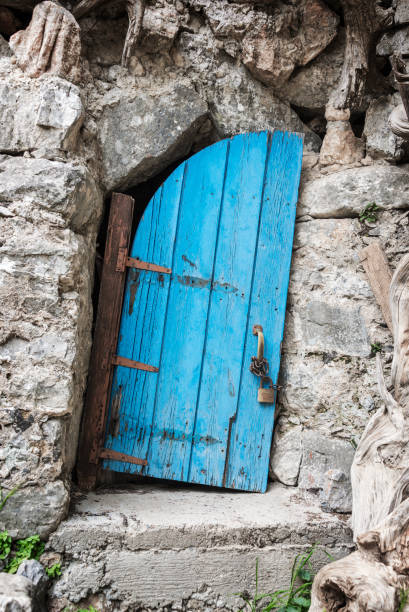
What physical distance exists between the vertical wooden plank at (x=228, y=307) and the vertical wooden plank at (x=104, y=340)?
1.49 ft

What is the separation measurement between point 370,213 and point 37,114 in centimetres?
163

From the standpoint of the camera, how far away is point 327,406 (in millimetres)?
2373

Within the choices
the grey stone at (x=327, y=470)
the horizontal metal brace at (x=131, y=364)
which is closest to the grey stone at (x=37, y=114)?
the horizontal metal brace at (x=131, y=364)

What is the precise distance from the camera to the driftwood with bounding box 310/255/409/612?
1596 mm

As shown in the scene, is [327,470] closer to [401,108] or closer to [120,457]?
[120,457]

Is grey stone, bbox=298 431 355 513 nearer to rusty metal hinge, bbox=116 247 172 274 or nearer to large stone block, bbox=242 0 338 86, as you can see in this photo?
rusty metal hinge, bbox=116 247 172 274

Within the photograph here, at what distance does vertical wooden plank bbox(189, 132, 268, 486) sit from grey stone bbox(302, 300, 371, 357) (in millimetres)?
335

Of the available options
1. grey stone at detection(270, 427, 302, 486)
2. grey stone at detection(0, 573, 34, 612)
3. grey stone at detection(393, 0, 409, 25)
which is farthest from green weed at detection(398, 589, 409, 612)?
grey stone at detection(393, 0, 409, 25)

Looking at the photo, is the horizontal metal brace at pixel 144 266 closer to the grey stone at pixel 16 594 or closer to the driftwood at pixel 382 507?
the driftwood at pixel 382 507

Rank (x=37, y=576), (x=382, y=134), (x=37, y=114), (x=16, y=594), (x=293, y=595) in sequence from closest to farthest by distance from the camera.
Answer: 1. (x=16, y=594)
2. (x=37, y=576)
3. (x=293, y=595)
4. (x=37, y=114)
5. (x=382, y=134)

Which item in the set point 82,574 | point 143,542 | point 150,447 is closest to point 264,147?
point 150,447

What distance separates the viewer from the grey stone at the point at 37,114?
2.11 meters

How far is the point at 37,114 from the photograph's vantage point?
2121 mm

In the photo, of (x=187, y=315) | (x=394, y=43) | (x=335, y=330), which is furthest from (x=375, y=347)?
(x=394, y=43)
